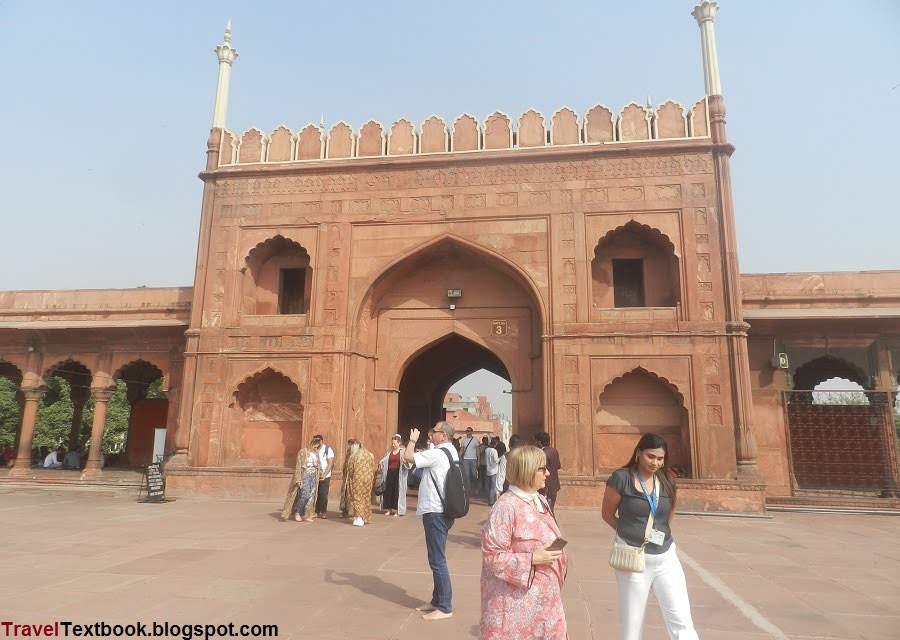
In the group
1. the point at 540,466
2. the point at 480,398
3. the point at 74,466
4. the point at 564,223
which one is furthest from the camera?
the point at 480,398

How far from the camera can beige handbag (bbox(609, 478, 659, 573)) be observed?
2.74 metres

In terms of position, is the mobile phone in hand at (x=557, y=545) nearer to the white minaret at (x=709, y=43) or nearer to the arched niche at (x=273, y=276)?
the arched niche at (x=273, y=276)

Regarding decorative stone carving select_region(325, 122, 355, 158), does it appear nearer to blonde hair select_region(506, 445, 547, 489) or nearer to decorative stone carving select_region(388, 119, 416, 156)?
decorative stone carving select_region(388, 119, 416, 156)

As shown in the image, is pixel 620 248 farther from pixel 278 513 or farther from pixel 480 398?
pixel 480 398

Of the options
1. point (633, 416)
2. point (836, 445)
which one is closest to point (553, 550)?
point (633, 416)

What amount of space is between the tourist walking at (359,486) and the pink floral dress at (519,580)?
6.06 m

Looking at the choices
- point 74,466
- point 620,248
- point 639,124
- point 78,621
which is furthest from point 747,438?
point 74,466

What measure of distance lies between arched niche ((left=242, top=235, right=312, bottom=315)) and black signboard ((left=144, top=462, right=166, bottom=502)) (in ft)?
11.4

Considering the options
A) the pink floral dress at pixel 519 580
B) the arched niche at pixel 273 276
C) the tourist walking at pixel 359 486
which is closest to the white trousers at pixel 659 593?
the pink floral dress at pixel 519 580

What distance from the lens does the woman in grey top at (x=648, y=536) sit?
276cm

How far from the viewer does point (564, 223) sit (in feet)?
36.8

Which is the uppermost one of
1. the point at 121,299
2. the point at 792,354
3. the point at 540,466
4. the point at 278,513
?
the point at 121,299

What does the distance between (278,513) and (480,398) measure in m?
46.8

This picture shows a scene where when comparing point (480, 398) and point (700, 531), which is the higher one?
point (480, 398)
